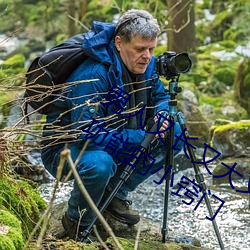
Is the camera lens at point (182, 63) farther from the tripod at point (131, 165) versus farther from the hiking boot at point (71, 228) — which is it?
the hiking boot at point (71, 228)

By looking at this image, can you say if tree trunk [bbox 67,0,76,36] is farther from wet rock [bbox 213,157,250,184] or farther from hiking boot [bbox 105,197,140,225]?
hiking boot [bbox 105,197,140,225]

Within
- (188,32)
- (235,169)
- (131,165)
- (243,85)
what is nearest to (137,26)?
(131,165)

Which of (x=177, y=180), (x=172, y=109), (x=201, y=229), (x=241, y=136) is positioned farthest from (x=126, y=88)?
(x=241, y=136)

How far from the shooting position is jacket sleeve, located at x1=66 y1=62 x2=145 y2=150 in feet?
10.5

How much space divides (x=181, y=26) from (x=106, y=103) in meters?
7.62

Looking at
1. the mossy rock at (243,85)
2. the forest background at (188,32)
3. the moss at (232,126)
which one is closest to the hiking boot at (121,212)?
the forest background at (188,32)

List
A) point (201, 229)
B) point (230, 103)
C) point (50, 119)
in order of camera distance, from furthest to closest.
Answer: point (230, 103)
point (201, 229)
point (50, 119)

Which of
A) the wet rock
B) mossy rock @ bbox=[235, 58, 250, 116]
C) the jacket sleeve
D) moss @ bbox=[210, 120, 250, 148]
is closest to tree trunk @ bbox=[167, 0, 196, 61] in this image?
mossy rock @ bbox=[235, 58, 250, 116]

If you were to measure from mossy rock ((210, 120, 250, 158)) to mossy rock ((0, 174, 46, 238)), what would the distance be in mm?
4011

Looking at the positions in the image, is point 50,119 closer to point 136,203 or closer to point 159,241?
point 159,241

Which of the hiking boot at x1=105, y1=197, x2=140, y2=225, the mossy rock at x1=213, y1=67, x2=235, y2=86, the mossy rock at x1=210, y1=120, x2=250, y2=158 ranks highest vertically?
the hiking boot at x1=105, y1=197, x2=140, y2=225

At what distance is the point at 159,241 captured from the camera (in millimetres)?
3598

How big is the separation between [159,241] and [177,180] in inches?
111

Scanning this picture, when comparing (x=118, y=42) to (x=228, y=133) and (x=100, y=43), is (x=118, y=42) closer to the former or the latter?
(x=100, y=43)
